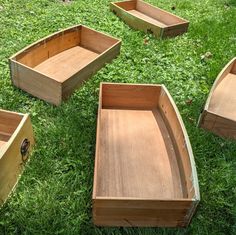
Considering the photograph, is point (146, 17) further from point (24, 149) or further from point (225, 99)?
point (24, 149)

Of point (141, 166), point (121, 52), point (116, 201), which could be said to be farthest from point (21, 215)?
point (121, 52)

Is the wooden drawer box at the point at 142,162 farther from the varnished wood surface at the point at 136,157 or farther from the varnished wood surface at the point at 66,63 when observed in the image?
the varnished wood surface at the point at 66,63

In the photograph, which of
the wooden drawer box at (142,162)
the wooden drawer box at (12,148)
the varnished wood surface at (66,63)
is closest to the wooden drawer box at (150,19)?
the varnished wood surface at (66,63)

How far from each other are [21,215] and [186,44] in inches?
166

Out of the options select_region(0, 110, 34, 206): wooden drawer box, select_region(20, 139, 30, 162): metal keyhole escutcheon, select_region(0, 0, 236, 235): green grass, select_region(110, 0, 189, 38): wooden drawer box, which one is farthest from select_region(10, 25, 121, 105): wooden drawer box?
select_region(110, 0, 189, 38): wooden drawer box

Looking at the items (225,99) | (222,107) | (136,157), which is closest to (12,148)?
(136,157)

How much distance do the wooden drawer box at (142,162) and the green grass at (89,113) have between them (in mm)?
159

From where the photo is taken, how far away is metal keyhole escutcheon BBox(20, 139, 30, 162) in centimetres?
336

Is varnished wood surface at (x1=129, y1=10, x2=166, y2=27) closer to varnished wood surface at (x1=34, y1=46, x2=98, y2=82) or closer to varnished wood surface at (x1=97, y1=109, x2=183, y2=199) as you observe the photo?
varnished wood surface at (x1=34, y1=46, x2=98, y2=82)

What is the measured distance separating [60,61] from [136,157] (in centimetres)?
216

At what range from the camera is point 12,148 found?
3111 mm

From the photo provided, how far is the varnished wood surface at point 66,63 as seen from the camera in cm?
485

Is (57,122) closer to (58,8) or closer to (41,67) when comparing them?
Answer: (41,67)

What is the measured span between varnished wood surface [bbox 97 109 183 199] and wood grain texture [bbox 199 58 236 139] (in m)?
0.53
